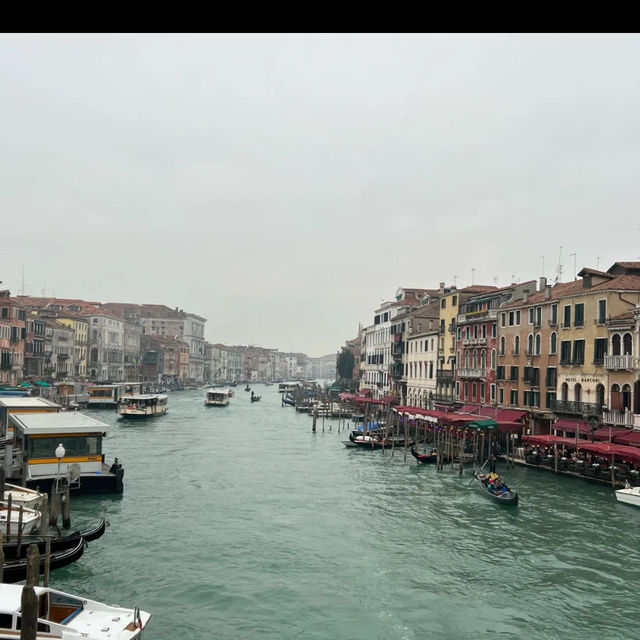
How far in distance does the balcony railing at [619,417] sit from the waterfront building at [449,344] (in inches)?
642

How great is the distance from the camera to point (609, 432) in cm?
2978

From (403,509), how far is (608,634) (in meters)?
10.8

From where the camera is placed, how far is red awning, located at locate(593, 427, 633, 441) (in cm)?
2933

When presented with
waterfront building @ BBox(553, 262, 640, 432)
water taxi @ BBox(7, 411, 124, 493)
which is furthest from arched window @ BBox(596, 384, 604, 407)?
water taxi @ BBox(7, 411, 124, 493)

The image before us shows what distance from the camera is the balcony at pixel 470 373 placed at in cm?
4359

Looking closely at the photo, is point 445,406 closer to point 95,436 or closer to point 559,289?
point 559,289

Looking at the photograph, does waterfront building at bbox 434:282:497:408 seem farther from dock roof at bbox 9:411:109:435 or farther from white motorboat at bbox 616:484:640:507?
dock roof at bbox 9:411:109:435

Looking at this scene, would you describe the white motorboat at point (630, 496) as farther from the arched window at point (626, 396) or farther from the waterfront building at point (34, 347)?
the waterfront building at point (34, 347)

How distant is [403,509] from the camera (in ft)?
79.1

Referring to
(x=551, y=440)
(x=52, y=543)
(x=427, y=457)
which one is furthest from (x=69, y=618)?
(x=427, y=457)

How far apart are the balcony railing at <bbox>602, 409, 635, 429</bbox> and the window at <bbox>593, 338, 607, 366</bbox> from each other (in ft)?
7.83

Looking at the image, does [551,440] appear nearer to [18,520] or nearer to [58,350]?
[18,520]

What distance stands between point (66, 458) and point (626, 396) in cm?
2374

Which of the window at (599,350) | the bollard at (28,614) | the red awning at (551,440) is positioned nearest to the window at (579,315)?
the window at (599,350)
